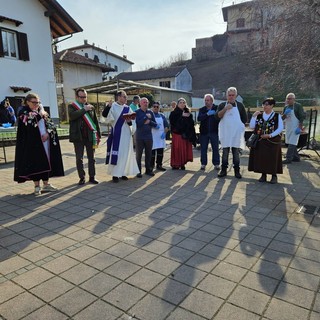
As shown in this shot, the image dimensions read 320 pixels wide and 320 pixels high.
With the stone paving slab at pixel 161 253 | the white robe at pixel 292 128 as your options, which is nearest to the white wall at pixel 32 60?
the stone paving slab at pixel 161 253

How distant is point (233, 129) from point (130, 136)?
2.28 meters

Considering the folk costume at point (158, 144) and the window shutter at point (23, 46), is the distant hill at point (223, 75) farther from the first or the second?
the folk costume at point (158, 144)

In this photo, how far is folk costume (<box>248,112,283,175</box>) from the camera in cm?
593

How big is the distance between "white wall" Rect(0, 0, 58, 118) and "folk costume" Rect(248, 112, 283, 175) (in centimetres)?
1316

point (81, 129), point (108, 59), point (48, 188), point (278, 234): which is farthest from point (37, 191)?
point (108, 59)

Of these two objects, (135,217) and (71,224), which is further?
(135,217)

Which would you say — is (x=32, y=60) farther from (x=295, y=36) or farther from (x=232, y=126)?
(x=232, y=126)

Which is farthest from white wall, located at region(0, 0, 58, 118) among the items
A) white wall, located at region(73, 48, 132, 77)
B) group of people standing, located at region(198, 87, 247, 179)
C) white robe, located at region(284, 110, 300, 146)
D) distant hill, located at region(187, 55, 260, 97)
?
white wall, located at region(73, 48, 132, 77)

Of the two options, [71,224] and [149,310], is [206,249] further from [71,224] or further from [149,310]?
[71,224]

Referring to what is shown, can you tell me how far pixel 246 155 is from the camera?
9961 millimetres

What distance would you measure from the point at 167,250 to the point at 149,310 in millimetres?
1011

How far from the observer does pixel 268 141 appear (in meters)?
6.01

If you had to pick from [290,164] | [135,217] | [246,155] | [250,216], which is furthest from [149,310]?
[246,155]

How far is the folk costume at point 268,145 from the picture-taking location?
593cm
